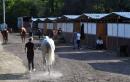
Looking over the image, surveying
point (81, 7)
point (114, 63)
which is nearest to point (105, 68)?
point (114, 63)

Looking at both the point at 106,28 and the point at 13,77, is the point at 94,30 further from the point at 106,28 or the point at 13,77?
the point at 13,77

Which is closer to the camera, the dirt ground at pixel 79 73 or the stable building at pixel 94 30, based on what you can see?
the dirt ground at pixel 79 73

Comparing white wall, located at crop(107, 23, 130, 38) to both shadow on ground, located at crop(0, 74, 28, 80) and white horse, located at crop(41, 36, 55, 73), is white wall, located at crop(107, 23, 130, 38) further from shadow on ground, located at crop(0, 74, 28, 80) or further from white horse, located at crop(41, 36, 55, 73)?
shadow on ground, located at crop(0, 74, 28, 80)

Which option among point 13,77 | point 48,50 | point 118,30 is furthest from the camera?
point 118,30

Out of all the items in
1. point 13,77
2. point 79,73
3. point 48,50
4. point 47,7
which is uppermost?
point 48,50

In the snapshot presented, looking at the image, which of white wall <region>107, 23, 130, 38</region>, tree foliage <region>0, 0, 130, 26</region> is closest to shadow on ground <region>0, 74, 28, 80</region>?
white wall <region>107, 23, 130, 38</region>

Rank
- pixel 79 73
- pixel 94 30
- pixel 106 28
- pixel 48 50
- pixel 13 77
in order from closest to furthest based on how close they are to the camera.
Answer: pixel 13 77, pixel 48 50, pixel 79 73, pixel 106 28, pixel 94 30

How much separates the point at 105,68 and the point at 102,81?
5.66m

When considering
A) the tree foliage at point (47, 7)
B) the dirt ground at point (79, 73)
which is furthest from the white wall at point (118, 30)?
the tree foliage at point (47, 7)

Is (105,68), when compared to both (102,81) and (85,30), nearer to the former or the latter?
(102,81)

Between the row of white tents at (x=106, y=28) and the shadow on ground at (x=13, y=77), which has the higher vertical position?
the shadow on ground at (x=13, y=77)

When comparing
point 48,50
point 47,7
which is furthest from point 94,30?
point 47,7

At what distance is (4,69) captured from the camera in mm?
24281

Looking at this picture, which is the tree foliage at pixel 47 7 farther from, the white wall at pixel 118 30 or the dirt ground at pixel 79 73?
the dirt ground at pixel 79 73
